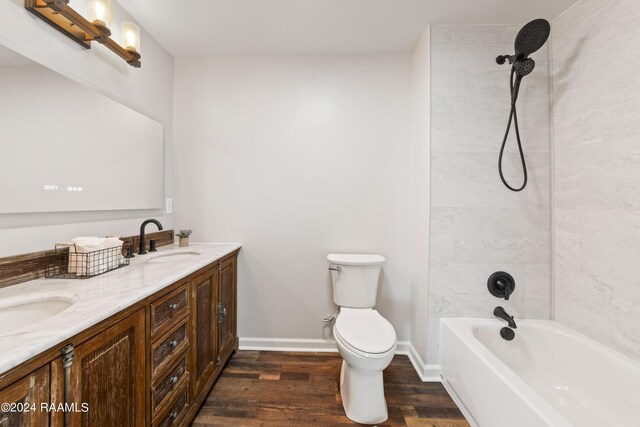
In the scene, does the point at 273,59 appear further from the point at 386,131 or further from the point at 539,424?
the point at 539,424

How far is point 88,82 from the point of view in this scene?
1.45 m

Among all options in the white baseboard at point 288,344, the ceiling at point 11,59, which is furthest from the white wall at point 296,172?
the ceiling at point 11,59

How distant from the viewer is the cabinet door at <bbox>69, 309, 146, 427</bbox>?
0.78 metres

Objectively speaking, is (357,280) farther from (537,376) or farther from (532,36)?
(532,36)

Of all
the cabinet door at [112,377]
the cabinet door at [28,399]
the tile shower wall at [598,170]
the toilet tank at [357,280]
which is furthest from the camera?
the toilet tank at [357,280]

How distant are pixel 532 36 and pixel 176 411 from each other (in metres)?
2.68

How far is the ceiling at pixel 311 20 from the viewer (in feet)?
5.38

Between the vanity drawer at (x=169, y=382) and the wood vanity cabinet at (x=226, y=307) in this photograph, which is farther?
the wood vanity cabinet at (x=226, y=307)

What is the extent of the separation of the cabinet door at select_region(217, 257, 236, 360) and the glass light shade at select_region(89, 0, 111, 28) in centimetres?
146

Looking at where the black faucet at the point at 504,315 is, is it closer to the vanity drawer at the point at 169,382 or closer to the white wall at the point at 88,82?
the vanity drawer at the point at 169,382

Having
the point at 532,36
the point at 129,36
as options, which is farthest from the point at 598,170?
the point at 129,36

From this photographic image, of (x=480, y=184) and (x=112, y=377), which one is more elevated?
(x=480, y=184)

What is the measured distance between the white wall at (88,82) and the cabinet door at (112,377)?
668 millimetres

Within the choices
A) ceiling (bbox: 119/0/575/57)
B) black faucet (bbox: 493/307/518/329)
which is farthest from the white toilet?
ceiling (bbox: 119/0/575/57)
